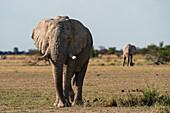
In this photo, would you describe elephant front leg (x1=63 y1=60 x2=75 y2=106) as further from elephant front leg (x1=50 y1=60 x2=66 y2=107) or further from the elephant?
elephant front leg (x1=50 y1=60 x2=66 y2=107)

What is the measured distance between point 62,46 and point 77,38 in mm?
938

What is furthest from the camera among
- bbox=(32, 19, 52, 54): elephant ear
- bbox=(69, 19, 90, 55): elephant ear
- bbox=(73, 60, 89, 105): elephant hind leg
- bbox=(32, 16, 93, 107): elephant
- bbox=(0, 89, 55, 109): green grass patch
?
bbox=(73, 60, 89, 105): elephant hind leg

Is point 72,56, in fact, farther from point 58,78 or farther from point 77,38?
point 77,38

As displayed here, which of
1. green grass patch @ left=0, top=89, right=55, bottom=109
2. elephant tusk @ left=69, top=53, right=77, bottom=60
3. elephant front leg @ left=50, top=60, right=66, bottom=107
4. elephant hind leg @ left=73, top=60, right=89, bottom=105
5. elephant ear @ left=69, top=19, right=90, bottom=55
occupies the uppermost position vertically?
elephant ear @ left=69, top=19, right=90, bottom=55

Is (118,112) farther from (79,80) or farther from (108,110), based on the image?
(79,80)

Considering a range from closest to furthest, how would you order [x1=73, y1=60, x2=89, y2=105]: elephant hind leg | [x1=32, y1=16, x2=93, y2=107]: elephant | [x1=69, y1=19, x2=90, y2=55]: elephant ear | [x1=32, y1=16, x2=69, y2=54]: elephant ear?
1. [x1=32, y1=16, x2=93, y2=107]: elephant
2. [x1=32, y1=16, x2=69, y2=54]: elephant ear
3. [x1=69, y1=19, x2=90, y2=55]: elephant ear
4. [x1=73, y1=60, x2=89, y2=105]: elephant hind leg

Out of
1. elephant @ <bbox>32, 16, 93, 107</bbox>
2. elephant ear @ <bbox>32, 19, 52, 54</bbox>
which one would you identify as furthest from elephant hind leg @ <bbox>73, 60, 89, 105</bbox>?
elephant ear @ <bbox>32, 19, 52, 54</bbox>

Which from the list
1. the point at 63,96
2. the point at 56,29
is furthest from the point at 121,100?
the point at 56,29

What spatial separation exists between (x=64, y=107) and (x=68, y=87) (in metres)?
0.56

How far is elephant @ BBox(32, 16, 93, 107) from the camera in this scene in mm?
9930

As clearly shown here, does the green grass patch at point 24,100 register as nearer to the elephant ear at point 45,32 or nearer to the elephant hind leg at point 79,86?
the elephant hind leg at point 79,86

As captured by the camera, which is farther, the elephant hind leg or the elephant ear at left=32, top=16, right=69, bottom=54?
the elephant hind leg

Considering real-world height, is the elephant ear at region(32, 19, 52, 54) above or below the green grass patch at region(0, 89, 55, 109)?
above

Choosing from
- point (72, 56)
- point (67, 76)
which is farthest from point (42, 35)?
point (67, 76)
